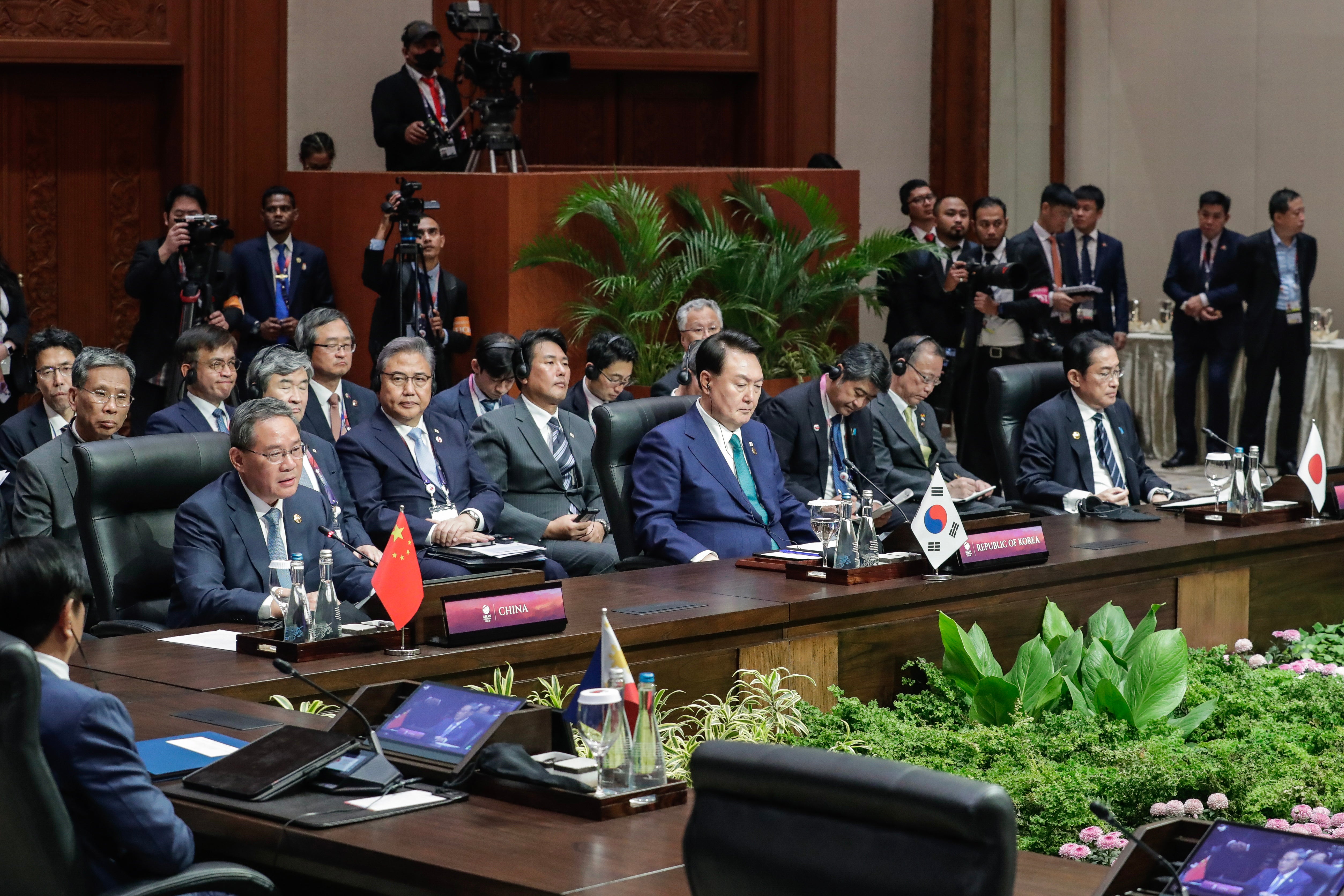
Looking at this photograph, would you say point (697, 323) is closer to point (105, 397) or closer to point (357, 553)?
point (105, 397)

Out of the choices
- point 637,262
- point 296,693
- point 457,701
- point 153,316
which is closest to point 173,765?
point 457,701

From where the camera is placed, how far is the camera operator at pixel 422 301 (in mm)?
→ 7090

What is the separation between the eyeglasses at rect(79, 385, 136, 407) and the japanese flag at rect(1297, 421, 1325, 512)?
3360 mm

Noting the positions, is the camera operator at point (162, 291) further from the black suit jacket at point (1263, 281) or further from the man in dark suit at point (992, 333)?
the black suit jacket at point (1263, 281)

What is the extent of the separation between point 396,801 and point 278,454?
5.64 feet

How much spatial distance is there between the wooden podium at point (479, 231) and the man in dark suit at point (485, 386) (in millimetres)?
1610

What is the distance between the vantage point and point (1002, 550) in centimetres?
434

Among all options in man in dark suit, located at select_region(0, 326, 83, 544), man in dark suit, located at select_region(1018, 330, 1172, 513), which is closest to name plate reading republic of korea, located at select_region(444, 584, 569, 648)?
man in dark suit, located at select_region(0, 326, 83, 544)

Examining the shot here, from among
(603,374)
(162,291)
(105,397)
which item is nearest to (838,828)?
(105,397)

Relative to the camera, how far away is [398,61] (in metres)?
9.55

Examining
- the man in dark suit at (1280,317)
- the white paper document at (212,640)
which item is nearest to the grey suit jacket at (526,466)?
the white paper document at (212,640)

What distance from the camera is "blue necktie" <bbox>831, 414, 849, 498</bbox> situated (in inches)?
227

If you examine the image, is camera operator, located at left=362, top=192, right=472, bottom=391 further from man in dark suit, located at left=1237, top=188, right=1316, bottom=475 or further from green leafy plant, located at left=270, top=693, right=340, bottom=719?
man in dark suit, located at left=1237, top=188, right=1316, bottom=475

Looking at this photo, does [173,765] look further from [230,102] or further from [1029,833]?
[230,102]
